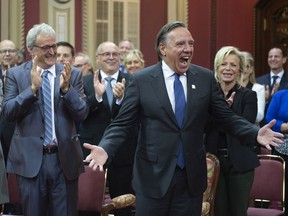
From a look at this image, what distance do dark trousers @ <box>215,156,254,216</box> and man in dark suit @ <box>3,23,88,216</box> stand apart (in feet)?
3.43

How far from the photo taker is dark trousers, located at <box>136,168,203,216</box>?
10.8 feet

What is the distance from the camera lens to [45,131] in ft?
12.4

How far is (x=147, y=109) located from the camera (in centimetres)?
330

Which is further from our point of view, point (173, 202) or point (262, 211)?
point (262, 211)

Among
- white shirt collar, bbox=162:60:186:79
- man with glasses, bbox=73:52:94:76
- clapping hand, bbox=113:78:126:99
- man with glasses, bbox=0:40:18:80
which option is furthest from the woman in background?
man with glasses, bbox=0:40:18:80

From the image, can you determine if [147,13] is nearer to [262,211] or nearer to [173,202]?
[262,211]

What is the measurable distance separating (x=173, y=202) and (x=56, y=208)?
32.2 inches

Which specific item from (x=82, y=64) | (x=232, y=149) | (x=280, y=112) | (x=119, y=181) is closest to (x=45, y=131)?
(x=119, y=181)

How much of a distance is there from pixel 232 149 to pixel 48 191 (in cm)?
123

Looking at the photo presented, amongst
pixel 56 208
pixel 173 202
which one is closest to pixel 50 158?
pixel 56 208

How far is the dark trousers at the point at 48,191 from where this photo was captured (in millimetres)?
3752

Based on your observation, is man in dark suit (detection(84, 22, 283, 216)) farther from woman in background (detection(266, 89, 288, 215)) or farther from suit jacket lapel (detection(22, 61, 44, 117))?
woman in background (detection(266, 89, 288, 215))

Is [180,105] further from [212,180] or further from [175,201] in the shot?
[212,180]

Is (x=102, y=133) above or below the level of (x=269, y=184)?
above
